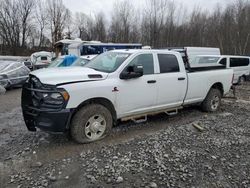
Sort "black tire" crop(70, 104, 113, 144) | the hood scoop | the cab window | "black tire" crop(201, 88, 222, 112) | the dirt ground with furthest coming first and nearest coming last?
"black tire" crop(201, 88, 222, 112) < the cab window < the hood scoop < "black tire" crop(70, 104, 113, 144) < the dirt ground

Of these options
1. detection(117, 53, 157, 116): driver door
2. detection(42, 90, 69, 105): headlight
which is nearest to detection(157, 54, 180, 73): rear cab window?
detection(117, 53, 157, 116): driver door

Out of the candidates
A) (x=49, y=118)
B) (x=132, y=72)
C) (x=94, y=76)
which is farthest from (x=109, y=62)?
(x=49, y=118)

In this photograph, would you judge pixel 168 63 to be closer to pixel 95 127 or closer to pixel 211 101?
pixel 211 101

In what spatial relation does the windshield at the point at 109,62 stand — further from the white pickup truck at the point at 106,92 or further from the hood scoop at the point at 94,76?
the hood scoop at the point at 94,76

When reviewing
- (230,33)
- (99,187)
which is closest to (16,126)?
(99,187)

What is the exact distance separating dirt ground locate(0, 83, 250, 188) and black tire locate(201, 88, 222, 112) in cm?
108

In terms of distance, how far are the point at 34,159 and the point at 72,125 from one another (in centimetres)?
84

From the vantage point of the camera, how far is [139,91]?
15.3ft

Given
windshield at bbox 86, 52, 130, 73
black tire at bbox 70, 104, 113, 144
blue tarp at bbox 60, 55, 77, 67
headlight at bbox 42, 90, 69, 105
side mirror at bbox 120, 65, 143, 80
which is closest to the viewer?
headlight at bbox 42, 90, 69, 105

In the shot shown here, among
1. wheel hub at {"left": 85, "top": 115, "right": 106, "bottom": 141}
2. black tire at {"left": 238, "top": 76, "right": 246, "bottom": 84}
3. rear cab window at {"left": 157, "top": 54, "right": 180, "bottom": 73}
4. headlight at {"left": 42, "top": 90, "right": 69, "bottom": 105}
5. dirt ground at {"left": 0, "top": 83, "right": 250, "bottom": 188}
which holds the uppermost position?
rear cab window at {"left": 157, "top": 54, "right": 180, "bottom": 73}

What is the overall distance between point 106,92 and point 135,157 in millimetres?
1334

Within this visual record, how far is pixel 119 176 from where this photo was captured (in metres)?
3.17

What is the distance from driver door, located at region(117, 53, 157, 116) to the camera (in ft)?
14.6

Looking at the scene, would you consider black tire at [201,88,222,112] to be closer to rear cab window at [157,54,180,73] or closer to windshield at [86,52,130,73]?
rear cab window at [157,54,180,73]
